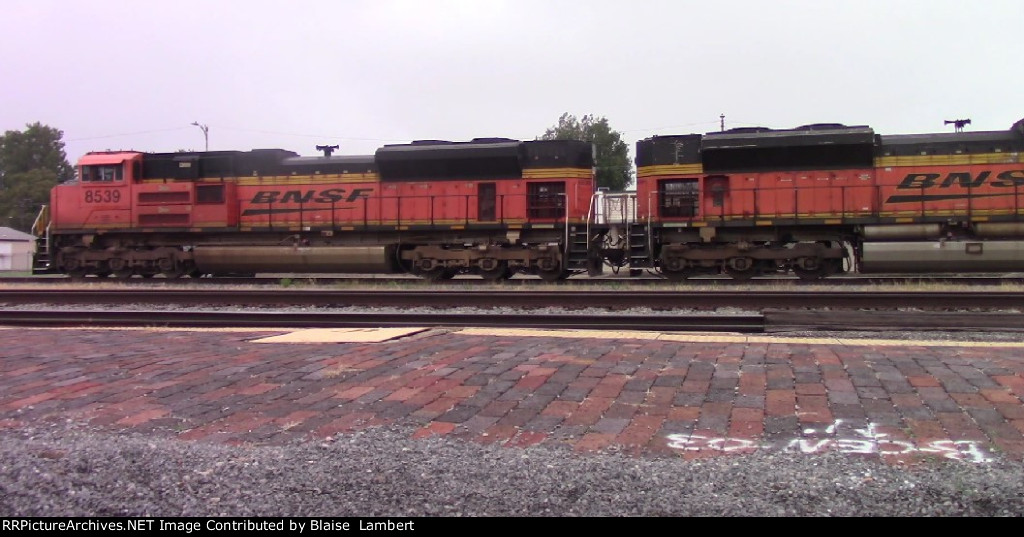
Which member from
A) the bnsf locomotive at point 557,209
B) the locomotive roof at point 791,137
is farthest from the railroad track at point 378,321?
the locomotive roof at point 791,137

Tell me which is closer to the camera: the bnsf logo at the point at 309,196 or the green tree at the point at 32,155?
the bnsf logo at the point at 309,196

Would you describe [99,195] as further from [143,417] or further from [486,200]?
[143,417]

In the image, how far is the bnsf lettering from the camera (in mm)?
13648

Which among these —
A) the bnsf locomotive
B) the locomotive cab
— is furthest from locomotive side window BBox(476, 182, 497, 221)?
the locomotive cab

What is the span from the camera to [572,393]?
3881 millimetres

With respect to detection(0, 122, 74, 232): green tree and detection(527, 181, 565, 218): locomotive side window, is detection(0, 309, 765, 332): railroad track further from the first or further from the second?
detection(0, 122, 74, 232): green tree

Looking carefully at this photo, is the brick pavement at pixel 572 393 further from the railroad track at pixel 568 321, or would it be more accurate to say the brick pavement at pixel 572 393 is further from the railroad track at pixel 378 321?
the railroad track at pixel 378 321

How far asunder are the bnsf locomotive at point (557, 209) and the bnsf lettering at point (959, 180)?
0.09ft

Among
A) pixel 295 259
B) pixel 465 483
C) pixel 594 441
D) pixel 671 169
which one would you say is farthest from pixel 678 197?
pixel 465 483

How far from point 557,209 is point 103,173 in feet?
38.8

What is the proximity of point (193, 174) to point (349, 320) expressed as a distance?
35.1ft

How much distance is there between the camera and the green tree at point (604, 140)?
48.4m

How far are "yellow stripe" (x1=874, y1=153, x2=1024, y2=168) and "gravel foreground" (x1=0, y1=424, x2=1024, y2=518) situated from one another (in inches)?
525
